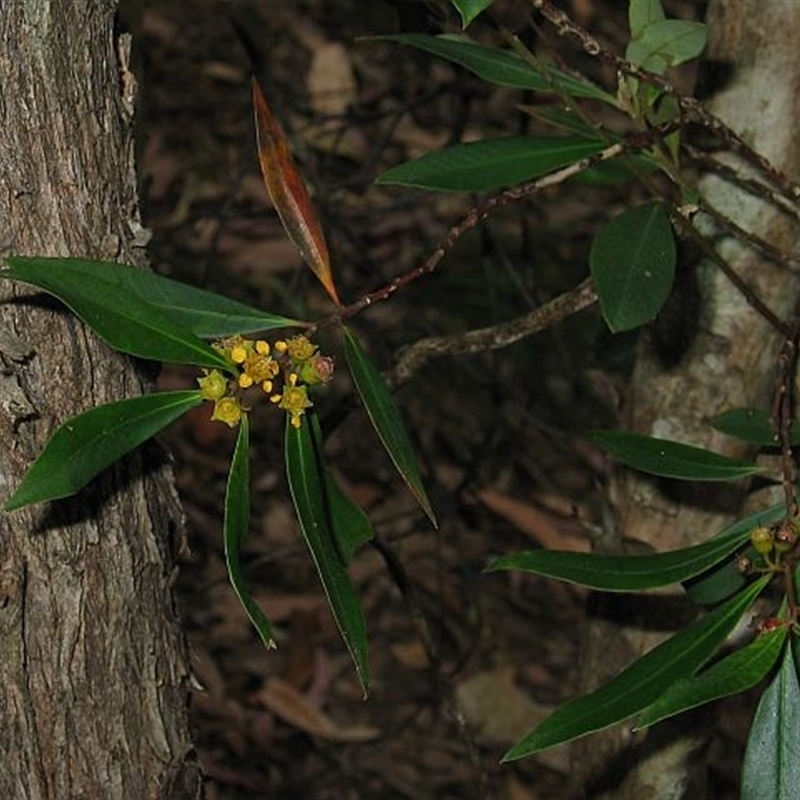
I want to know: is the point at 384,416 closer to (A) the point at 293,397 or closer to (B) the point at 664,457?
(A) the point at 293,397

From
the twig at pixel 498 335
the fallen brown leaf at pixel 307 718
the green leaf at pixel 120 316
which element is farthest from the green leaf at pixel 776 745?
the fallen brown leaf at pixel 307 718

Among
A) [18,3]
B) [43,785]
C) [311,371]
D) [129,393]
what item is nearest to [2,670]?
[43,785]

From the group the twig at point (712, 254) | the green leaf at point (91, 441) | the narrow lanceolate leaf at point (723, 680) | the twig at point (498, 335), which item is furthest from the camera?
the twig at point (498, 335)

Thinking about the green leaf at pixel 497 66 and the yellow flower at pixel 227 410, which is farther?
the green leaf at pixel 497 66

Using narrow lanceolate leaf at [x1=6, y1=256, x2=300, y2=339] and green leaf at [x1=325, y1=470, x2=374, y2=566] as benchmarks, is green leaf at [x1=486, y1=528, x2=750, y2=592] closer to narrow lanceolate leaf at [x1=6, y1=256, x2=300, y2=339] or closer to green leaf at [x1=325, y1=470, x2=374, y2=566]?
green leaf at [x1=325, y1=470, x2=374, y2=566]

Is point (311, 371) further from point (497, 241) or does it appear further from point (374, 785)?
point (374, 785)

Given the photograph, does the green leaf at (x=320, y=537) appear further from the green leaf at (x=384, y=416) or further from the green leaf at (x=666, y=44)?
the green leaf at (x=666, y=44)

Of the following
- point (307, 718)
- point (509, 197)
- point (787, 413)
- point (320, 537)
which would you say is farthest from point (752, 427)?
point (307, 718)
